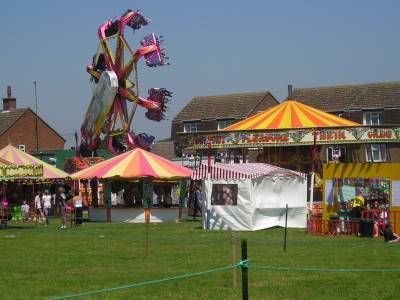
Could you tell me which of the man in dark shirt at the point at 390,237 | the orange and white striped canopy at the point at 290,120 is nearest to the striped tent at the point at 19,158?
the orange and white striped canopy at the point at 290,120

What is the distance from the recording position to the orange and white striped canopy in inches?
1475

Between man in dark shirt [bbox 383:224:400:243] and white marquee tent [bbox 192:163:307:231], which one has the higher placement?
white marquee tent [bbox 192:163:307:231]

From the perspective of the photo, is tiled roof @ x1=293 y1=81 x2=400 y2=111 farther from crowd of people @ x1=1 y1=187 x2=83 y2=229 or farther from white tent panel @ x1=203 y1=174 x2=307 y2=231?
white tent panel @ x1=203 y1=174 x2=307 y2=231

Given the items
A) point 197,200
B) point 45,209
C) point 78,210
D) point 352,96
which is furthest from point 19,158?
point 352,96

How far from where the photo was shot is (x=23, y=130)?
247ft

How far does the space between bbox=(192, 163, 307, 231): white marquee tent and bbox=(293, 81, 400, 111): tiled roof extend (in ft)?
114

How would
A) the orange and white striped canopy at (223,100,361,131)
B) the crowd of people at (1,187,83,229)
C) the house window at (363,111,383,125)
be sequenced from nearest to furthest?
the crowd of people at (1,187,83,229) → the orange and white striped canopy at (223,100,361,131) → the house window at (363,111,383,125)

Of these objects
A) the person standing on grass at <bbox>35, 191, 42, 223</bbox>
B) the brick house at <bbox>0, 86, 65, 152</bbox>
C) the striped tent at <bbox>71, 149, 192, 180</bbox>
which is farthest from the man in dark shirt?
the brick house at <bbox>0, 86, 65, 152</bbox>

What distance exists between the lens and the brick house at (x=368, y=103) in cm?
6192

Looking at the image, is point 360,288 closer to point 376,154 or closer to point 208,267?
point 208,267

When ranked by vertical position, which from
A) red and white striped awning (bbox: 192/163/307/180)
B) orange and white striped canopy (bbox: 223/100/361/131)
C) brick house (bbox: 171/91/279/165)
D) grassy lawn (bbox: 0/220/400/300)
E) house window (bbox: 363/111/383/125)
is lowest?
grassy lawn (bbox: 0/220/400/300)

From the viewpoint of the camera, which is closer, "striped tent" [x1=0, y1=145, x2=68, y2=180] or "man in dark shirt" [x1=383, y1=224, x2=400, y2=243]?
"man in dark shirt" [x1=383, y1=224, x2=400, y2=243]

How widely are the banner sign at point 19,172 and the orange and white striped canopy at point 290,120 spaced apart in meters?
9.00

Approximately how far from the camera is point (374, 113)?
6328cm
